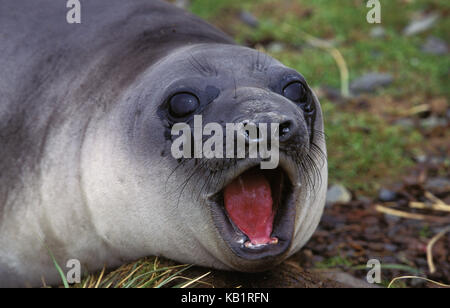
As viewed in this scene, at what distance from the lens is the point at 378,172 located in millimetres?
5195

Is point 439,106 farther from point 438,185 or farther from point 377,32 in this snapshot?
point 377,32

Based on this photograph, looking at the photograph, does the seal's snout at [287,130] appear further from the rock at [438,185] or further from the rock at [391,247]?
the rock at [438,185]

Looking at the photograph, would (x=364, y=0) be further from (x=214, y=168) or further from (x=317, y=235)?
(x=214, y=168)

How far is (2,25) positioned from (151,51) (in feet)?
3.02

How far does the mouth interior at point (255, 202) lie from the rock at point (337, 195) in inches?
82.1

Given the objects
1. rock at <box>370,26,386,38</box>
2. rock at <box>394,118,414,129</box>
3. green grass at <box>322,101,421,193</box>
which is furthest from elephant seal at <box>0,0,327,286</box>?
rock at <box>370,26,386,38</box>

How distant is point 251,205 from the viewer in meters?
2.63

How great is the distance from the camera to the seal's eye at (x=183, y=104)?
2.84 meters

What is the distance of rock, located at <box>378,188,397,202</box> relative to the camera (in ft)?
15.5

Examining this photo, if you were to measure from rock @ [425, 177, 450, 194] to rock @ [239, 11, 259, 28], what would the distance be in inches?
149

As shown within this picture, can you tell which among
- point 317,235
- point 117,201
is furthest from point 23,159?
point 317,235

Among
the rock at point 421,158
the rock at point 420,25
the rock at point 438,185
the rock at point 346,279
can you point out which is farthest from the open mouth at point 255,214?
the rock at point 420,25

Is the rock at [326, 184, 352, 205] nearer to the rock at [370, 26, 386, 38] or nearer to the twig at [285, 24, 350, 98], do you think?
the twig at [285, 24, 350, 98]
